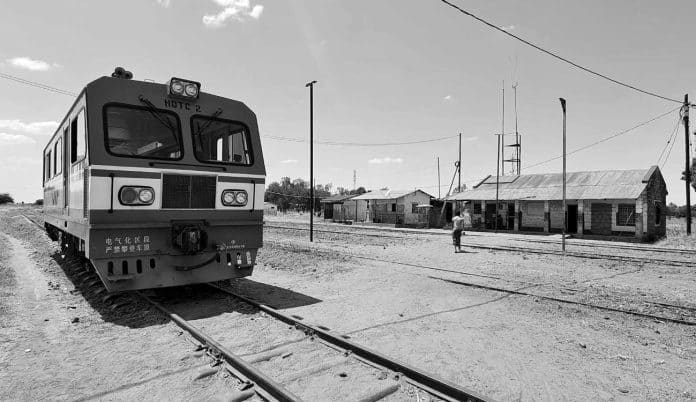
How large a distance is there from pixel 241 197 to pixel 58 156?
4535 millimetres

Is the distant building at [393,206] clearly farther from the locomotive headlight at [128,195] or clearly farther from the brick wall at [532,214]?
the locomotive headlight at [128,195]

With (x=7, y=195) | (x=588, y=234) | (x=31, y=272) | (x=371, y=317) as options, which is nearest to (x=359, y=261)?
(x=371, y=317)

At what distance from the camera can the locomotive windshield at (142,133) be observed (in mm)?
6039

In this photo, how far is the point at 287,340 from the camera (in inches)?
193

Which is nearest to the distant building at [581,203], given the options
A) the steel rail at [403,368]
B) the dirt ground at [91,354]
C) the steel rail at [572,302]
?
the steel rail at [572,302]

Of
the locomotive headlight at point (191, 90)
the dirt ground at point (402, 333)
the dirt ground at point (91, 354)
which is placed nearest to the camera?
the dirt ground at point (91, 354)

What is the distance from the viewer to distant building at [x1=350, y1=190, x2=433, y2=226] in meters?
40.8

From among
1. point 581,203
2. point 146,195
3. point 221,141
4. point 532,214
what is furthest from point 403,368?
point 532,214

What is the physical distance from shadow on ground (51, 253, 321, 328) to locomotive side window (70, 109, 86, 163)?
94.4 inches

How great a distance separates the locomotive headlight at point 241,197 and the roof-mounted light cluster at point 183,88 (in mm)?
1736

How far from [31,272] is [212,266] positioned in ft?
21.6

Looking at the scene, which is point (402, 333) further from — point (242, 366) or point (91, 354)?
point (91, 354)

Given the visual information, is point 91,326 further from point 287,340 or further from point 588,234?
point 588,234

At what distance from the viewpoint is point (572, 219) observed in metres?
30.0
